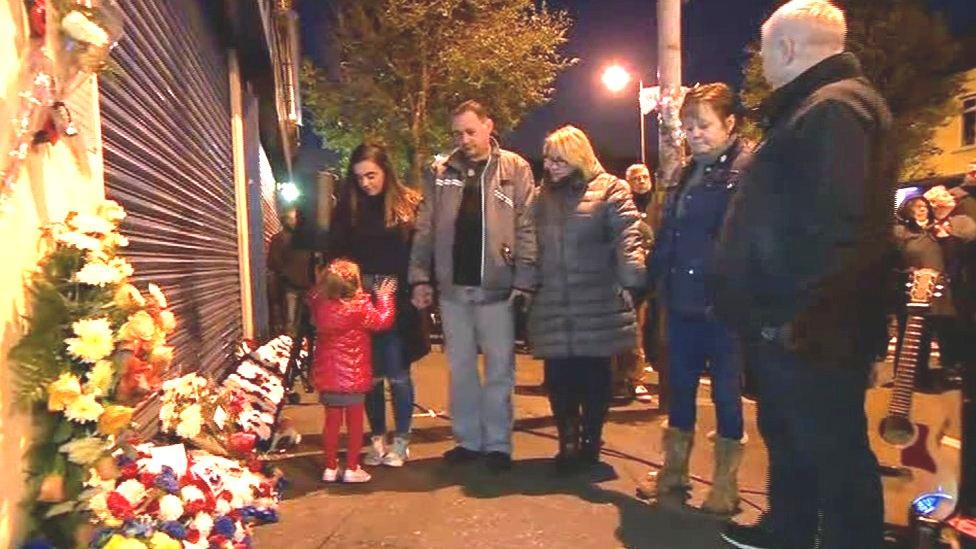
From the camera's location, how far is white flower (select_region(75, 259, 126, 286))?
7.85 ft

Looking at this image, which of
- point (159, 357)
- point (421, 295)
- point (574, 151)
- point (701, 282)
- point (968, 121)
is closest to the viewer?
point (159, 357)

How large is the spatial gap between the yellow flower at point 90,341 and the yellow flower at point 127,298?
0.39 feet

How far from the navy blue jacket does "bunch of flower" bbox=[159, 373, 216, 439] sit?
2144mm

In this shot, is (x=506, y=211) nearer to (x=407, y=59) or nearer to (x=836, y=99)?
(x=836, y=99)

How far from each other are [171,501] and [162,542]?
0.70ft

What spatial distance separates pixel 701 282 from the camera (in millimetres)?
4074

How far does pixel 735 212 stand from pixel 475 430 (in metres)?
2.47

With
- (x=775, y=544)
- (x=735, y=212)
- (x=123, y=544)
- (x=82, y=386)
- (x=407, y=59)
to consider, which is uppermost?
(x=407, y=59)

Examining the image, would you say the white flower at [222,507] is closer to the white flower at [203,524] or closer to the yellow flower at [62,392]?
the white flower at [203,524]

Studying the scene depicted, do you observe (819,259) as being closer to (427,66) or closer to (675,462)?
(675,462)

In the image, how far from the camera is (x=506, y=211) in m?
4.89

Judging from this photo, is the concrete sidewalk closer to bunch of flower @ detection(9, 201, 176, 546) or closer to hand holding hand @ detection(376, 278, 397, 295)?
hand holding hand @ detection(376, 278, 397, 295)

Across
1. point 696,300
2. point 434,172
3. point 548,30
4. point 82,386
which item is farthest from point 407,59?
point 82,386

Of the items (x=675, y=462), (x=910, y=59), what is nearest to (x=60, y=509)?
(x=675, y=462)
